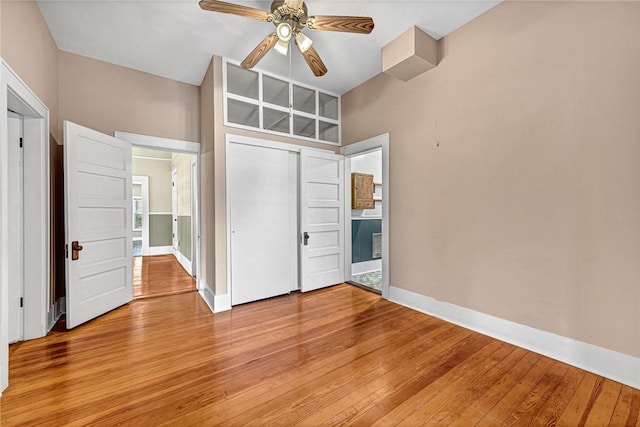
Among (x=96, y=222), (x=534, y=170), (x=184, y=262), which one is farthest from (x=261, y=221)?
(x=184, y=262)

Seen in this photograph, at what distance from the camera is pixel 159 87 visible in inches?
139

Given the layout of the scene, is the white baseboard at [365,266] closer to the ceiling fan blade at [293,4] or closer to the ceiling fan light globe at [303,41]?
the ceiling fan light globe at [303,41]

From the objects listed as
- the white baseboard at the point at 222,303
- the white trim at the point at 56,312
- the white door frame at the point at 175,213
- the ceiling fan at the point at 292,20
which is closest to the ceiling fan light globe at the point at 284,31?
the ceiling fan at the point at 292,20

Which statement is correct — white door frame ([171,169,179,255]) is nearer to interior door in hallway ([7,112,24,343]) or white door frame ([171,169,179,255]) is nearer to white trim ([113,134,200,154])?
white trim ([113,134,200,154])

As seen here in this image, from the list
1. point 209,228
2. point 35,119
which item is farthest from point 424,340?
point 35,119

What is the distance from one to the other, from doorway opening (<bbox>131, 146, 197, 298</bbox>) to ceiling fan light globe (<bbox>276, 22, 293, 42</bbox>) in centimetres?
289

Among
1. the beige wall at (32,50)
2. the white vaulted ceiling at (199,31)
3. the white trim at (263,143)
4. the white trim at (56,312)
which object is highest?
the white vaulted ceiling at (199,31)

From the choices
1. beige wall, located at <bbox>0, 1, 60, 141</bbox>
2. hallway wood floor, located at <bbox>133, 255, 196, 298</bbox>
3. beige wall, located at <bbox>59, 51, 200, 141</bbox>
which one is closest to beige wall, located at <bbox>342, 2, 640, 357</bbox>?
beige wall, located at <bbox>59, 51, 200, 141</bbox>

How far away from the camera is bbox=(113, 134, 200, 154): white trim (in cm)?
331

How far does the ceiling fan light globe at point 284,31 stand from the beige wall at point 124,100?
2.13 metres

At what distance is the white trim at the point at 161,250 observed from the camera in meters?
7.10

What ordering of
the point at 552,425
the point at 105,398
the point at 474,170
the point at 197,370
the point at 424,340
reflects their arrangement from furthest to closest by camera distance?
1. the point at 474,170
2. the point at 424,340
3. the point at 197,370
4. the point at 105,398
5. the point at 552,425

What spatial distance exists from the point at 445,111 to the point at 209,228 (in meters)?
3.09

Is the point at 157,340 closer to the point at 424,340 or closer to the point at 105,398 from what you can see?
the point at 105,398
